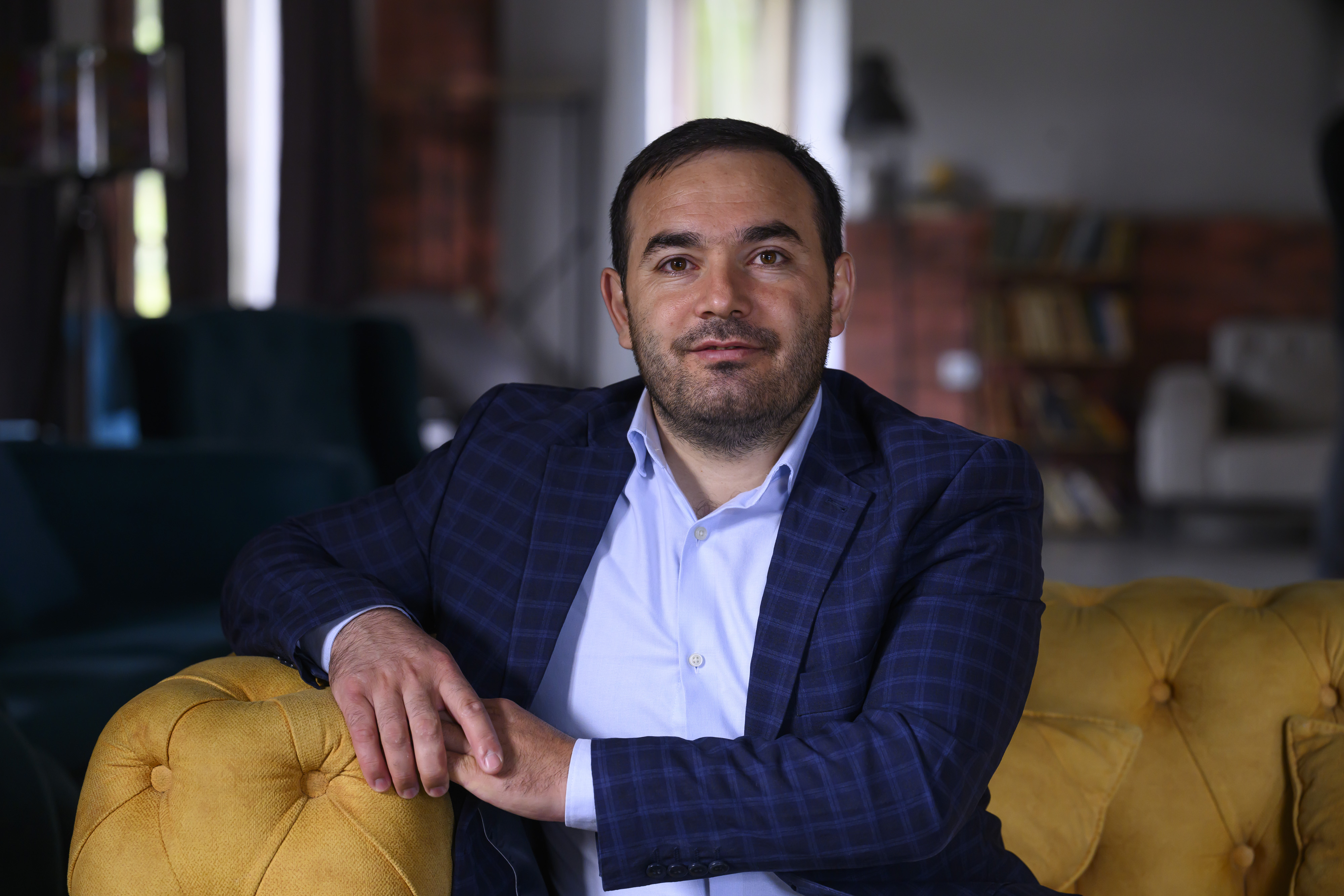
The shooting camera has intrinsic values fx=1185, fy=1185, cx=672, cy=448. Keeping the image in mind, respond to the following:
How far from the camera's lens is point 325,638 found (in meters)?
1.03

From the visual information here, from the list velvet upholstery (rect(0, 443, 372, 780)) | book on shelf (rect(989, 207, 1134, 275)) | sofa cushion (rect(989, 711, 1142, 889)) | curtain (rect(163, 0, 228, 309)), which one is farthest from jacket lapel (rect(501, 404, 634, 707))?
book on shelf (rect(989, 207, 1134, 275))

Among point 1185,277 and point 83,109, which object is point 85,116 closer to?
point 83,109

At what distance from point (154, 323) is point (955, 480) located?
2.31m

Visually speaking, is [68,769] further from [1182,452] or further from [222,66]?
[1182,452]

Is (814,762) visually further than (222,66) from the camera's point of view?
No

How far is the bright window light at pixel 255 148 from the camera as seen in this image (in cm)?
433

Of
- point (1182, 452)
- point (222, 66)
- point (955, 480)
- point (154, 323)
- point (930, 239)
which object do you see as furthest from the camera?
point (930, 239)

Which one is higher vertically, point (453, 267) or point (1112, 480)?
point (453, 267)

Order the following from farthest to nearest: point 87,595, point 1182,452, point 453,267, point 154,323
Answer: point 453,267 < point 1182,452 < point 154,323 < point 87,595

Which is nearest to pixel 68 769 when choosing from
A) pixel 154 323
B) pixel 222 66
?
pixel 154 323

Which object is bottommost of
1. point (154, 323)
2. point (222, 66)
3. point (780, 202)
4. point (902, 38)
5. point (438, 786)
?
point (438, 786)

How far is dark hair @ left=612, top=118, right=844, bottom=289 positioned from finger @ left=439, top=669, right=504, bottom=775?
0.51m

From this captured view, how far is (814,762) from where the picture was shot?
2.96 feet

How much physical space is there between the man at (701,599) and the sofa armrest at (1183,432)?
172 inches
